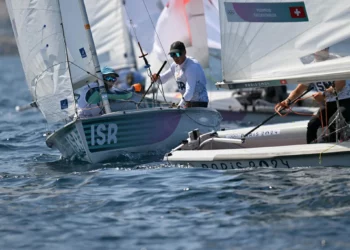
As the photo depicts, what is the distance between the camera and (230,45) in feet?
28.1

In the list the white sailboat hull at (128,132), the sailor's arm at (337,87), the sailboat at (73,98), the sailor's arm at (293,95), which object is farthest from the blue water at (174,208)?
the sailor's arm at (337,87)

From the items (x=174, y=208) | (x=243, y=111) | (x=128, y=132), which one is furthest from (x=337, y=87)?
(x=243, y=111)

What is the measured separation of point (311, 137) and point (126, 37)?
43.0 ft

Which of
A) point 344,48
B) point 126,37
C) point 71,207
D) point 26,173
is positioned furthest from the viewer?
point 126,37

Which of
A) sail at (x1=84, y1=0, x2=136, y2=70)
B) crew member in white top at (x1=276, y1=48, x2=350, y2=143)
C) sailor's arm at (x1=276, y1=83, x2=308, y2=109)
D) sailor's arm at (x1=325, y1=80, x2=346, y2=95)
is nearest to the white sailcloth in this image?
sail at (x1=84, y1=0, x2=136, y2=70)

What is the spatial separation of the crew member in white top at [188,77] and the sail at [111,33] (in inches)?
305

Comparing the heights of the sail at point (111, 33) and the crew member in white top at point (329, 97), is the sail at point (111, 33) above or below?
above

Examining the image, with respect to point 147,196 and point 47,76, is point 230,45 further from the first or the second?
point 47,76

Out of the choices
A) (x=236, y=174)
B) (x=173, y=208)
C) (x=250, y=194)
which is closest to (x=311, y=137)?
(x=236, y=174)

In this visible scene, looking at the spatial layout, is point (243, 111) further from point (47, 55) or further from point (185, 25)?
point (47, 55)

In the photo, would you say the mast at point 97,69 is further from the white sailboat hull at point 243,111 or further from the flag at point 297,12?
the white sailboat hull at point 243,111

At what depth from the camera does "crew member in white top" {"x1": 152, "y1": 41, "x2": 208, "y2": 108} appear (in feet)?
33.9

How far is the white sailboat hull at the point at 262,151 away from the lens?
786 cm

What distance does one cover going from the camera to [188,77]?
10367 mm
